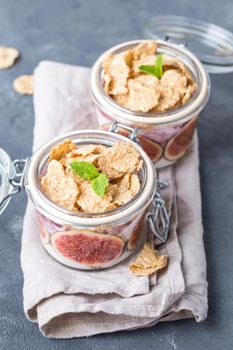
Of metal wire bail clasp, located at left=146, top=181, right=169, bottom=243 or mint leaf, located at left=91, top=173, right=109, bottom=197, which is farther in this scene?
metal wire bail clasp, located at left=146, top=181, right=169, bottom=243

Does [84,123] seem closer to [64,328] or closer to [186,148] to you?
[186,148]

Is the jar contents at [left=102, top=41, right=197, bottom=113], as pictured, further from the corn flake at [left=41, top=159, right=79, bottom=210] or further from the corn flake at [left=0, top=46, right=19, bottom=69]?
the corn flake at [left=0, top=46, right=19, bottom=69]

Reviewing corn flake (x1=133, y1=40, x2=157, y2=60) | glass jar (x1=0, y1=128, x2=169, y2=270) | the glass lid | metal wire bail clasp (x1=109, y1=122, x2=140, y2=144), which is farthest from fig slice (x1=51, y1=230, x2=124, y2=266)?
the glass lid

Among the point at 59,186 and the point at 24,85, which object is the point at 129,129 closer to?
the point at 59,186

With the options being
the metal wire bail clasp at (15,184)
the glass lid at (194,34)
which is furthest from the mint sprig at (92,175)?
the glass lid at (194,34)

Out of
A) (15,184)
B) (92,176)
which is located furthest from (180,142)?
(15,184)

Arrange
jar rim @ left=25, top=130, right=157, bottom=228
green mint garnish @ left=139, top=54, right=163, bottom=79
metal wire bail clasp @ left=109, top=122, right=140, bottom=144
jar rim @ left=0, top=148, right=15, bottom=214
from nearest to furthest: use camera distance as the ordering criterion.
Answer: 1. jar rim @ left=25, top=130, right=157, bottom=228
2. jar rim @ left=0, top=148, right=15, bottom=214
3. metal wire bail clasp @ left=109, top=122, right=140, bottom=144
4. green mint garnish @ left=139, top=54, right=163, bottom=79

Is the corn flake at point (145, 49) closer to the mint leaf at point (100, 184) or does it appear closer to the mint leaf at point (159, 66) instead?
the mint leaf at point (159, 66)
